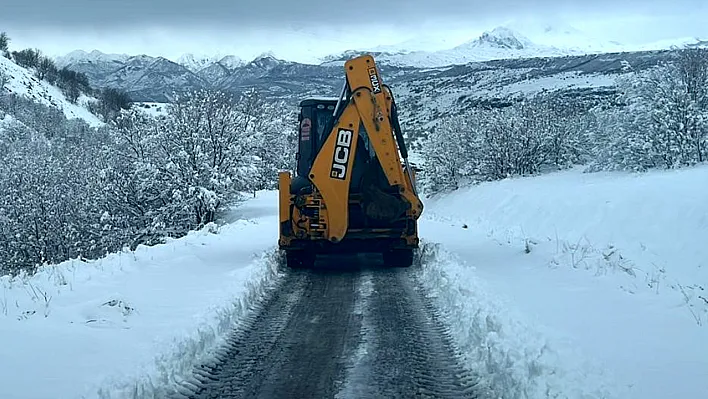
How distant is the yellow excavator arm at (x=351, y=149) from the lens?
13.1 meters

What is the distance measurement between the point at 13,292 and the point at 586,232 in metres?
13.8

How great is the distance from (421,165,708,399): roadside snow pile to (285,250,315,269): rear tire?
2.58 meters

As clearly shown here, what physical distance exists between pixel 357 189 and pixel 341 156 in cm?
94

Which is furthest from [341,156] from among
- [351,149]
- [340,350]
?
[340,350]

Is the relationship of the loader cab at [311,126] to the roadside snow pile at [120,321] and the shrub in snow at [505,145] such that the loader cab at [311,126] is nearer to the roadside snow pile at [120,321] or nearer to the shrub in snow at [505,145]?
the roadside snow pile at [120,321]

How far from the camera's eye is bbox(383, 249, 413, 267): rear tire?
1394cm

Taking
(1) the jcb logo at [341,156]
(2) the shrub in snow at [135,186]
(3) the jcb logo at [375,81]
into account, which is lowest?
(2) the shrub in snow at [135,186]

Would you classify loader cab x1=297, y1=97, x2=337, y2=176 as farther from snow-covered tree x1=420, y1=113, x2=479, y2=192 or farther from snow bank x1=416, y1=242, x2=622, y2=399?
snow-covered tree x1=420, y1=113, x2=479, y2=192

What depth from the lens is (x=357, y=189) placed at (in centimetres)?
1373

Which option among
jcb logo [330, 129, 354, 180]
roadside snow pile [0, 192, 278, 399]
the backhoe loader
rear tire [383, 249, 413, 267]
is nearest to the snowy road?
roadside snow pile [0, 192, 278, 399]

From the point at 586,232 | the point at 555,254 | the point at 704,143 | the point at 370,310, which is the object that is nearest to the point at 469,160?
the point at 704,143

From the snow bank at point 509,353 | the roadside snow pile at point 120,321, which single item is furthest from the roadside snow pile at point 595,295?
the roadside snow pile at point 120,321

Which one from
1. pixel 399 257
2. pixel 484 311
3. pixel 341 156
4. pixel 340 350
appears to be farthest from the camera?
pixel 399 257

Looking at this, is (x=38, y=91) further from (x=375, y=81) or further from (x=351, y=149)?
(x=351, y=149)
